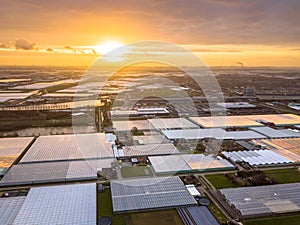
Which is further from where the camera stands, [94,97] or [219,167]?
[94,97]

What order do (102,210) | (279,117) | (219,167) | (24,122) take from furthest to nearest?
(279,117), (24,122), (219,167), (102,210)

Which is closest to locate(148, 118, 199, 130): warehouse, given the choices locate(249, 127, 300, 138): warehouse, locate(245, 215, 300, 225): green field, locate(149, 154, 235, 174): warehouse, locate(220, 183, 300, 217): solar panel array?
locate(249, 127, 300, 138): warehouse

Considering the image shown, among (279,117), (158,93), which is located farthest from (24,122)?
(279,117)

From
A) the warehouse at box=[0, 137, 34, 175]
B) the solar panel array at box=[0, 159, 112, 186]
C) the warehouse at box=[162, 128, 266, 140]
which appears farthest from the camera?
the warehouse at box=[162, 128, 266, 140]

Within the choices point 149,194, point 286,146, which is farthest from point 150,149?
point 286,146

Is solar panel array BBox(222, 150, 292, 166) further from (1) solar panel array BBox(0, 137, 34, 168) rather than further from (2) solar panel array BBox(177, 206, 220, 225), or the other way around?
(1) solar panel array BBox(0, 137, 34, 168)

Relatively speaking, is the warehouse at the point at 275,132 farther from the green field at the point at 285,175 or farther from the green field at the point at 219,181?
the green field at the point at 219,181

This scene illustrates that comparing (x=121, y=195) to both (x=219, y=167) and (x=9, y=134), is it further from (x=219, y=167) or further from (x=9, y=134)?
(x=9, y=134)
